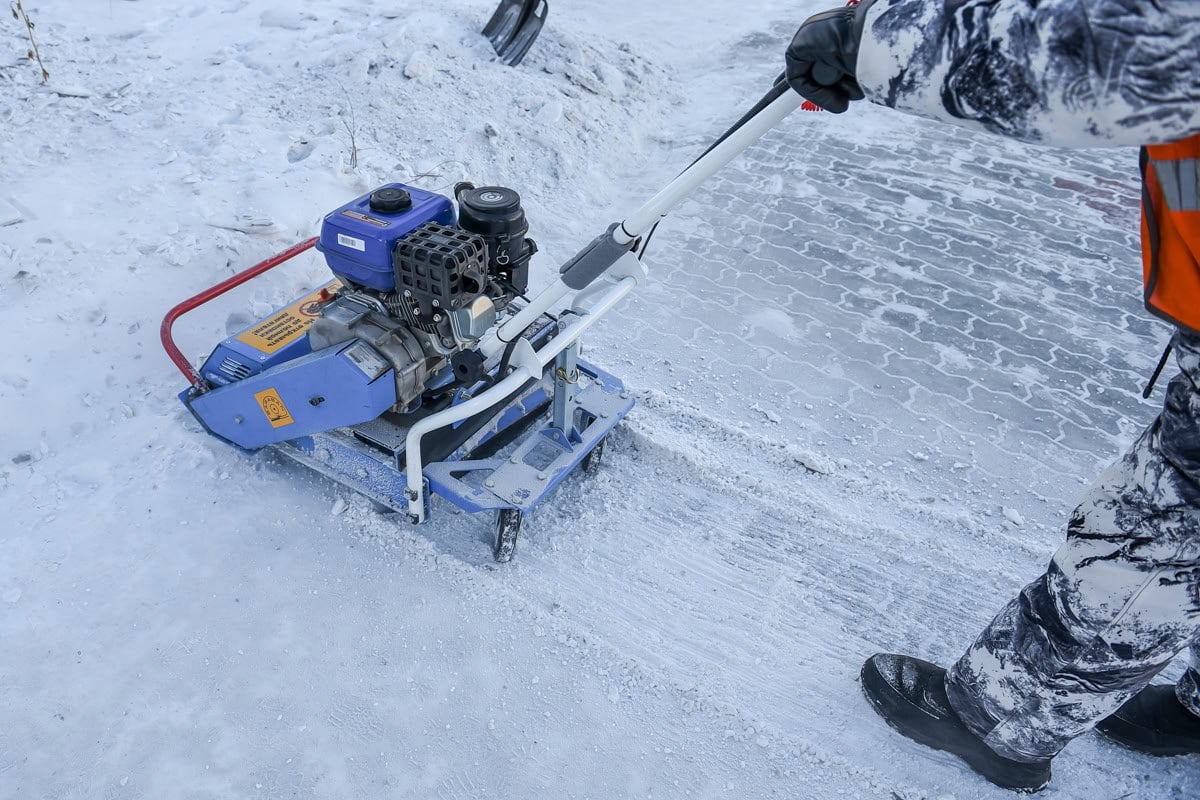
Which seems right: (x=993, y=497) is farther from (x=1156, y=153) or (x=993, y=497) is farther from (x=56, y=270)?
(x=56, y=270)

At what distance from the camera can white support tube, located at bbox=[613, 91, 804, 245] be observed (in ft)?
6.32

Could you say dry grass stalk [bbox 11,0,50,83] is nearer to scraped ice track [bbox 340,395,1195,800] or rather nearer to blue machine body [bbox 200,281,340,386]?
blue machine body [bbox 200,281,340,386]

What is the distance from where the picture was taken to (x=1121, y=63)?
52.2 inches

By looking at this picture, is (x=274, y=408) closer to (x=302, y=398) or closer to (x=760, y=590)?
(x=302, y=398)

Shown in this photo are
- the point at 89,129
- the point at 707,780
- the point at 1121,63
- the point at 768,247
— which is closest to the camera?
the point at 1121,63

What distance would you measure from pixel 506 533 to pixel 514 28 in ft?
14.8

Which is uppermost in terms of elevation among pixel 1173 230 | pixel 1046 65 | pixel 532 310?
pixel 1046 65

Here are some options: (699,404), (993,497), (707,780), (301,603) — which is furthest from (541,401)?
(993,497)

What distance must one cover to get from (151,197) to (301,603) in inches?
91.3

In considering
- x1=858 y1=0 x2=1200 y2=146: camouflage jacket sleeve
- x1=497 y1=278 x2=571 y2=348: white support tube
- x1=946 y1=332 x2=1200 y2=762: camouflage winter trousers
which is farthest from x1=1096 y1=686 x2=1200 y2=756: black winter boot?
x1=497 y1=278 x2=571 y2=348: white support tube

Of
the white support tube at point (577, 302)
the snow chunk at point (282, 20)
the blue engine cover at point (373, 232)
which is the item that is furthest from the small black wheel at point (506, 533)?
the snow chunk at point (282, 20)

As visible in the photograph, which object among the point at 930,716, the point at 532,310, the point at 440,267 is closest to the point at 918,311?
the point at 930,716

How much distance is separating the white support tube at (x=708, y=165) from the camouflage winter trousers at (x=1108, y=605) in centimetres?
96

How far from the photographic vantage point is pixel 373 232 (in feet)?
8.09
